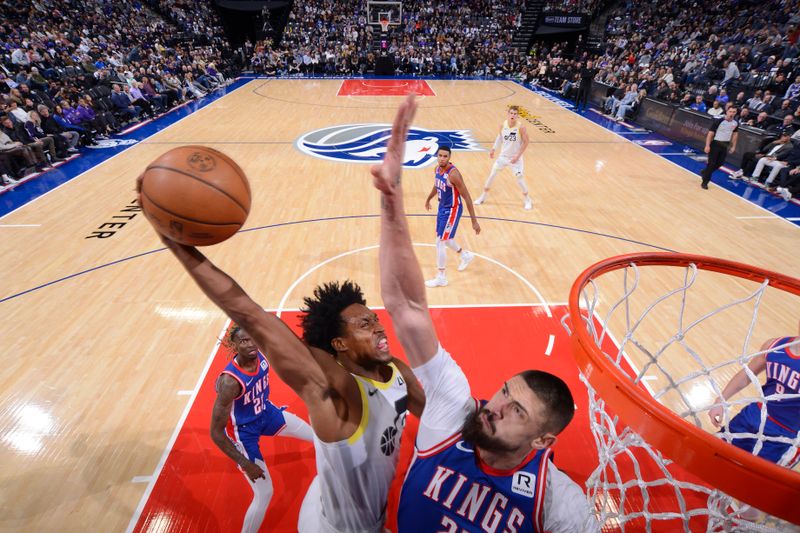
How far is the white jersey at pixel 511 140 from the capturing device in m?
7.72

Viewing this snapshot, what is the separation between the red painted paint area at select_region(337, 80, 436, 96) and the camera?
17.9 m

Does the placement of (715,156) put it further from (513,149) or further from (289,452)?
(289,452)

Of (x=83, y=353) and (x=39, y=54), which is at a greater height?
(x=39, y=54)

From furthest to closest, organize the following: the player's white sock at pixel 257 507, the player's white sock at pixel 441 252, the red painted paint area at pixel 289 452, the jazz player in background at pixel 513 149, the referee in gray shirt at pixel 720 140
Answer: the referee in gray shirt at pixel 720 140, the jazz player in background at pixel 513 149, the player's white sock at pixel 441 252, the red painted paint area at pixel 289 452, the player's white sock at pixel 257 507

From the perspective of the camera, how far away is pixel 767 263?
6.27 m

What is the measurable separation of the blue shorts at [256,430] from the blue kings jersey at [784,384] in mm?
3090

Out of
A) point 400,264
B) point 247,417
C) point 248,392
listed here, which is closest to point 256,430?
point 247,417

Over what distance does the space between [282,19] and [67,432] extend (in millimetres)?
28213

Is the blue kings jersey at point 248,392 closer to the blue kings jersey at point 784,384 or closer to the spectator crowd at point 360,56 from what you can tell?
the blue kings jersey at point 784,384

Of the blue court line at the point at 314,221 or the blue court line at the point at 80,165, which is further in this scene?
the blue court line at the point at 80,165

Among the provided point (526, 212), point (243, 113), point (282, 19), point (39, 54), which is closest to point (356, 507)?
point (526, 212)

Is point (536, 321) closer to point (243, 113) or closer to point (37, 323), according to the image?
point (37, 323)

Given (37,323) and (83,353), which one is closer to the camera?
(83,353)

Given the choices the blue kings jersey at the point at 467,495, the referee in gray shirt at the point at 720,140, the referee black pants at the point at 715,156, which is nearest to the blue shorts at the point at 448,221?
the blue kings jersey at the point at 467,495
